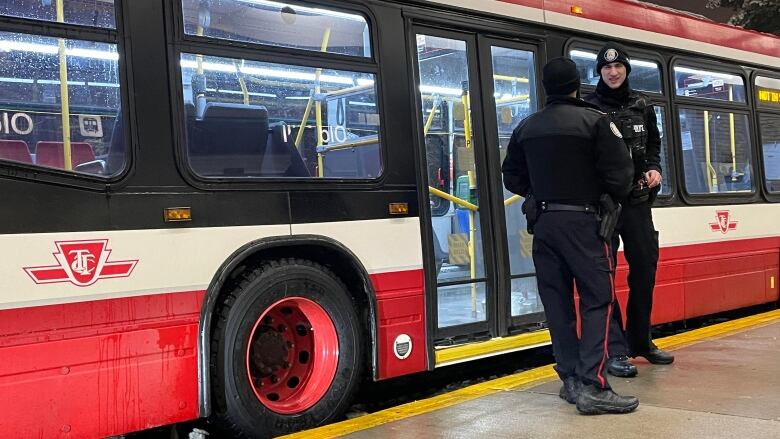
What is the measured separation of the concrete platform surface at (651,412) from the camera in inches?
145

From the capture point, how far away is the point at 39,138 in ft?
11.9

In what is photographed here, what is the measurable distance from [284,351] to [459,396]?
1080 mm

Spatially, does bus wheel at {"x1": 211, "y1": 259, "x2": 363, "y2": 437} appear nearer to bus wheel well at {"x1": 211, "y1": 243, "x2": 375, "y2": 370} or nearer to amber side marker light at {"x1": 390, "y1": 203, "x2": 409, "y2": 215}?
bus wheel well at {"x1": 211, "y1": 243, "x2": 375, "y2": 370}

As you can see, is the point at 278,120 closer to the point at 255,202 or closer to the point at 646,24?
the point at 255,202

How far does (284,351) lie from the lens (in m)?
4.61

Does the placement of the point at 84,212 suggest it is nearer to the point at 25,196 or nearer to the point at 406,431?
the point at 25,196

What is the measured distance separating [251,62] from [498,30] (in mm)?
2178

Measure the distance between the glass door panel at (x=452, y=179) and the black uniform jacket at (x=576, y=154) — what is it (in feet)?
4.05

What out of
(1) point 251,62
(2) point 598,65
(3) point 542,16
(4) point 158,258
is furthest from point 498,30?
(4) point 158,258

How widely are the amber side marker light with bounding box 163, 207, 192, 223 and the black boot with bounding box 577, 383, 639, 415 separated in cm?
225

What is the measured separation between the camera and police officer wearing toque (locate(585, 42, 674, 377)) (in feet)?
15.9

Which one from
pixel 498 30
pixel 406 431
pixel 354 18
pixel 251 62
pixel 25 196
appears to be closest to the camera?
pixel 25 196

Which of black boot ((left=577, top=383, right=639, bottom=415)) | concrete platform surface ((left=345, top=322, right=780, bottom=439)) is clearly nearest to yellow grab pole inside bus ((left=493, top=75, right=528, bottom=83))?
concrete platform surface ((left=345, top=322, right=780, bottom=439))

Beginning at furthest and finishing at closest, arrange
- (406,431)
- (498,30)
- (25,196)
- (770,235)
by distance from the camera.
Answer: (770,235)
(498,30)
(406,431)
(25,196)
